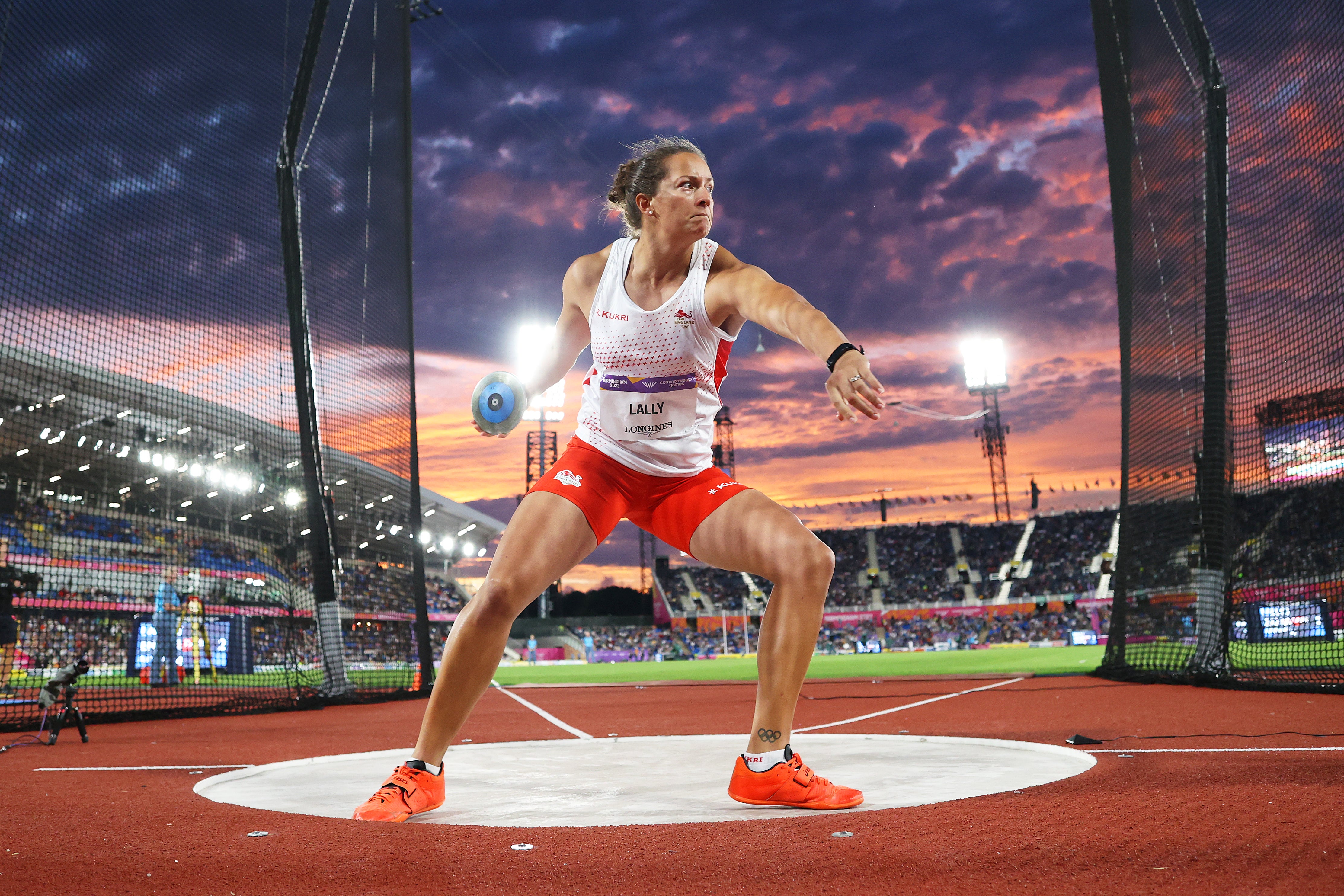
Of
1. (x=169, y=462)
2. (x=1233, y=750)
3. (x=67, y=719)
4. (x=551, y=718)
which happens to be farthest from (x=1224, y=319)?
(x=169, y=462)

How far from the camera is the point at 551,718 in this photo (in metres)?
9.11

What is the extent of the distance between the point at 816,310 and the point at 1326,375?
27.4 feet

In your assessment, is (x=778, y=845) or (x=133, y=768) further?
(x=133, y=768)

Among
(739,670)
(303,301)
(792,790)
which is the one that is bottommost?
(739,670)

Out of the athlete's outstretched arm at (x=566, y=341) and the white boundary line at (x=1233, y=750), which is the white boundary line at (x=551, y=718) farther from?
the white boundary line at (x=1233, y=750)

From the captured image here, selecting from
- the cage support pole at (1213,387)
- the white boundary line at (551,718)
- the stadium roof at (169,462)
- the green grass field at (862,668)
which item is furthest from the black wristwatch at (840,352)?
the green grass field at (862,668)

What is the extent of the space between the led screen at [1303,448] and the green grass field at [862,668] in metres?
5.62

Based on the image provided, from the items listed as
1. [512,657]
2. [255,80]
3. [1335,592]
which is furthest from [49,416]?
[512,657]

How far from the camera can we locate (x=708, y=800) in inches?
126

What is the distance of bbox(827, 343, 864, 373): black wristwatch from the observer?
2.51 metres

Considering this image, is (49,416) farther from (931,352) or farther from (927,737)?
(931,352)

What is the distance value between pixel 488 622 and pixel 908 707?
671 centimetres

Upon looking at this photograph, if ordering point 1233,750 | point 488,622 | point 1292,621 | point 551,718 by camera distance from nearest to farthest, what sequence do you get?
point 488,622
point 1233,750
point 551,718
point 1292,621

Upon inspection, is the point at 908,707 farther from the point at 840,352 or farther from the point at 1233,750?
the point at 840,352
